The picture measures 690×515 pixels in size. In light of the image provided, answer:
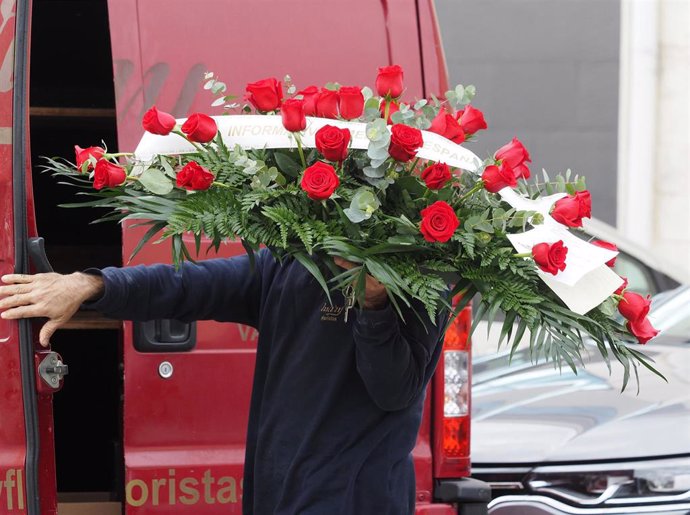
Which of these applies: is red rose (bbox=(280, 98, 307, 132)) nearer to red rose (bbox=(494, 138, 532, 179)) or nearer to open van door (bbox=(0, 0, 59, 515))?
red rose (bbox=(494, 138, 532, 179))

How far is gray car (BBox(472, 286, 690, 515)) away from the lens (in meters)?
3.94

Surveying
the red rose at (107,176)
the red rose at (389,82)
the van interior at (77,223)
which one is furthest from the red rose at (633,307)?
the van interior at (77,223)

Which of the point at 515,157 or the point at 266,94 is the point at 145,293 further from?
the point at 515,157

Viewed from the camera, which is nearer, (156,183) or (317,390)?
(156,183)

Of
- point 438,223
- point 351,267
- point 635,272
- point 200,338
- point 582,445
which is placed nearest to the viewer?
point 438,223

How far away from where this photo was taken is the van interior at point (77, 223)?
419 cm

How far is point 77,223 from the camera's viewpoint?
457cm

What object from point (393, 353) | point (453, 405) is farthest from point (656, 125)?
point (393, 353)

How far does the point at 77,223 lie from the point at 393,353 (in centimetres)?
248

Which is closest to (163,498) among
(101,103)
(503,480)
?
(503,480)

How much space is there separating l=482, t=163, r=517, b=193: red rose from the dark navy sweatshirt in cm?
38

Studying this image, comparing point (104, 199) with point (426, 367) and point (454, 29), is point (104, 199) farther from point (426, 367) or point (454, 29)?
point (454, 29)

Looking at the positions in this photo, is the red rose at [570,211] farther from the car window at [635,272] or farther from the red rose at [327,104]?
the car window at [635,272]

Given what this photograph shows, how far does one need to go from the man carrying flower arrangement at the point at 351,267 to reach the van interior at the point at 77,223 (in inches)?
63.7
